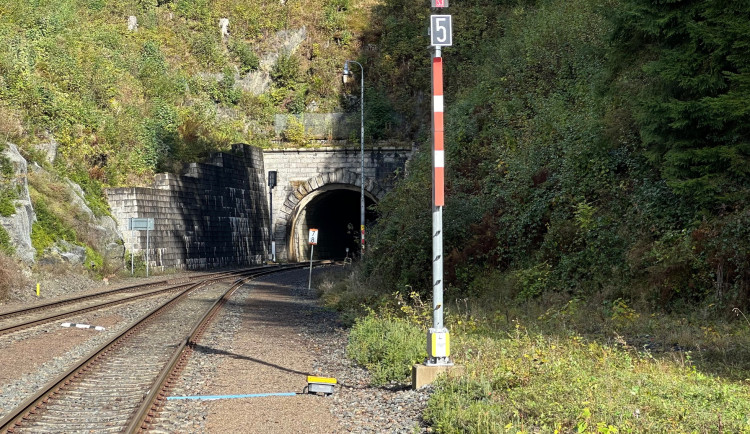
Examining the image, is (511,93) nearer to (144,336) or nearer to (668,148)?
(668,148)

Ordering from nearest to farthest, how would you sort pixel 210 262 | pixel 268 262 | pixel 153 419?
pixel 153 419
pixel 210 262
pixel 268 262

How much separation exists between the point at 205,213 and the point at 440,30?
29.4 metres

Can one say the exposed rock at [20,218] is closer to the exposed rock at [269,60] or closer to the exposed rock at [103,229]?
the exposed rock at [103,229]

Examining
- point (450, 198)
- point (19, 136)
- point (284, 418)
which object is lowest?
point (284, 418)

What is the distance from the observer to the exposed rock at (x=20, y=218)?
2261 centimetres

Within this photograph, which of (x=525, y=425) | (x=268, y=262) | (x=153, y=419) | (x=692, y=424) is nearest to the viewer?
(x=692, y=424)

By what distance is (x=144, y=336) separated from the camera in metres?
14.1

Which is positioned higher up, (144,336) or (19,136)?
(19,136)

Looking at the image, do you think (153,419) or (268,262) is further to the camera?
(268,262)

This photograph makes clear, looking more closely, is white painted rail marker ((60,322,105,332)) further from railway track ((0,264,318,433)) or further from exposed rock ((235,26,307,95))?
exposed rock ((235,26,307,95))

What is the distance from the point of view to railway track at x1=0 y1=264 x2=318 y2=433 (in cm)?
754

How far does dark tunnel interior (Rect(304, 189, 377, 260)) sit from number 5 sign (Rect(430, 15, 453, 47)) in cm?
3538

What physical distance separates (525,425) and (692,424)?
1385 mm

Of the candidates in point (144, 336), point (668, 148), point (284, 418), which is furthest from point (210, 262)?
point (284, 418)
